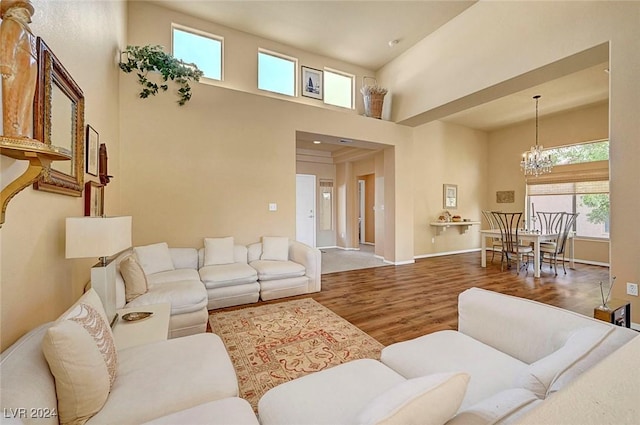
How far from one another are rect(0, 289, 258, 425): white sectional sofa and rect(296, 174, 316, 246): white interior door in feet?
19.5

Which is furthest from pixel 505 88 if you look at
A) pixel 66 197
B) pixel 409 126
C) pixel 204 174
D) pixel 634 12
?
pixel 66 197

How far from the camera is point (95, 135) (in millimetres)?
2387

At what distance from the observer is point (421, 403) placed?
26.5 inches

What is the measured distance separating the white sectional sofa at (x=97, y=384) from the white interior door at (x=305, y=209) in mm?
5929

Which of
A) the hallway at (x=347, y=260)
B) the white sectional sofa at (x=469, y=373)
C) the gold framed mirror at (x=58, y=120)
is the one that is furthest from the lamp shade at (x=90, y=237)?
the hallway at (x=347, y=260)

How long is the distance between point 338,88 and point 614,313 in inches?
211

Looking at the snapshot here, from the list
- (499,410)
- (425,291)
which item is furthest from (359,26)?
(499,410)

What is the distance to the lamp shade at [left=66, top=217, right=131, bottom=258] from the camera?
4.76ft

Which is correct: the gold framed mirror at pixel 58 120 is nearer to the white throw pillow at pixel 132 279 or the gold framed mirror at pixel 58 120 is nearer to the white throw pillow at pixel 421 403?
the white throw pillow at pixel 132 279

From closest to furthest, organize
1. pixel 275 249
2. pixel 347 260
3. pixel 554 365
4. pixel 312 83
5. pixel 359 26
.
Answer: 1. pixel 554 365
2. pixel 275 249
3. pixel 359 26
4. pixel 312 83
5. pixel 347 260

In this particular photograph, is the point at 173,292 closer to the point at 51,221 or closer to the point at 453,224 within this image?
the point at 51,221

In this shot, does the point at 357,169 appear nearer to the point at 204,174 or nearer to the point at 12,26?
the point at 204,174

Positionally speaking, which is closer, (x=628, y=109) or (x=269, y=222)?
(x=628, y=109)

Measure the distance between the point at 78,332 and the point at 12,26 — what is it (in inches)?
43.5
